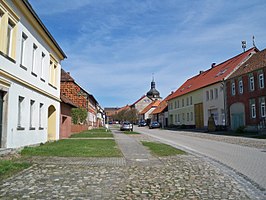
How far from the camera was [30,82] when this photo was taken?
16125 mm

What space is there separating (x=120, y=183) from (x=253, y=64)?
33656mm

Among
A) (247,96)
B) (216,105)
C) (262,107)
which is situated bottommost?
(262,107)

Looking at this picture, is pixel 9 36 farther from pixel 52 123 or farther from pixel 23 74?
pixel 52 123

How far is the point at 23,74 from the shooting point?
14.9m

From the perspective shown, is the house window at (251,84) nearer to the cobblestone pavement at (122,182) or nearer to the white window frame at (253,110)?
the white window frame at (253,110)

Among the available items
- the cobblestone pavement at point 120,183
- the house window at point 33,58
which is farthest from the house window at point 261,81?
the cobblestone pavement at point 120,183

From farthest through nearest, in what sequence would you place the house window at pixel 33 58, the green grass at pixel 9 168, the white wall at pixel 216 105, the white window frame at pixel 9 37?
the white wall at pixel 216 105
the house window at pixel 33 58
the white window frame at pixel 9 37
the green grass at pixel 9 168

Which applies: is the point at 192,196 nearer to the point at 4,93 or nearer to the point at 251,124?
the point at 4,93

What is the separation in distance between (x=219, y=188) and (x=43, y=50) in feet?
47.1

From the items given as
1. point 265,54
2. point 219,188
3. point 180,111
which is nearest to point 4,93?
point 219,188

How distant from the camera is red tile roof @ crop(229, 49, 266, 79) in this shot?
1391 inches

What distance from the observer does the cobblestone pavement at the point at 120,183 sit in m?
6.66

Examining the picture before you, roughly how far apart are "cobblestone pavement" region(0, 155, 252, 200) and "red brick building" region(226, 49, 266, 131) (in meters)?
25.7

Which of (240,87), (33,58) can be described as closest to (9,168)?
(33,58)
